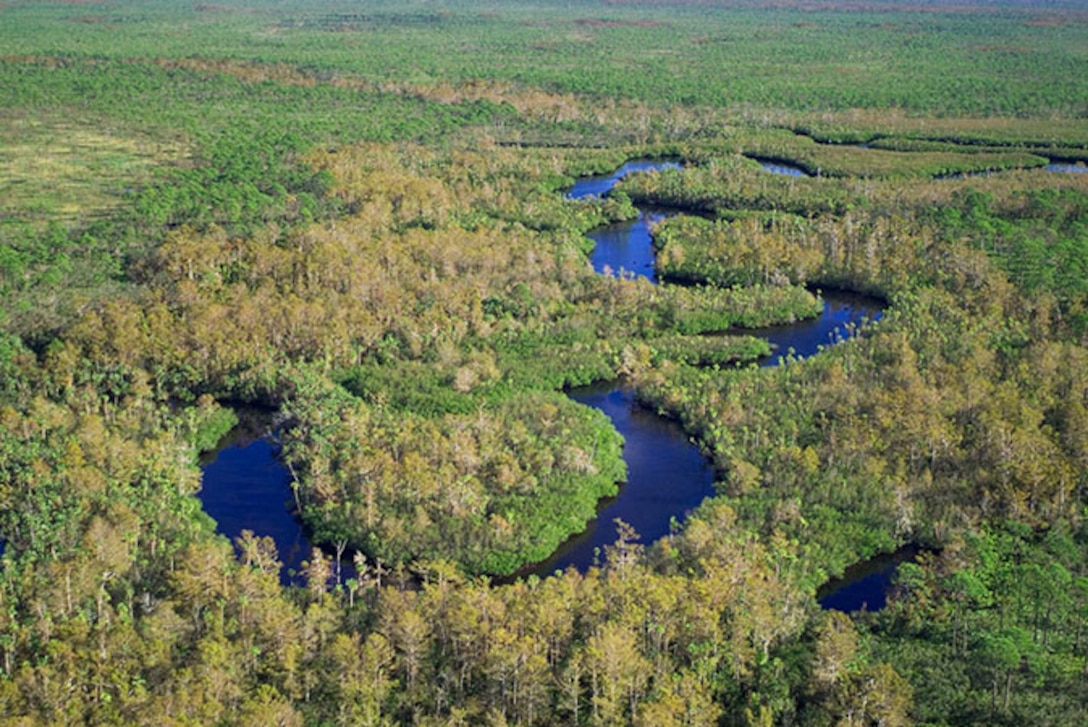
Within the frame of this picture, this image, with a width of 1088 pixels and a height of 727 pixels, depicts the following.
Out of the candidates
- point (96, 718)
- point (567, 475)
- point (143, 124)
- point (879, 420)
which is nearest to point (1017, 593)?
point (879, 420)

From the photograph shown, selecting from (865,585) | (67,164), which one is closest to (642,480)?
(865,585)

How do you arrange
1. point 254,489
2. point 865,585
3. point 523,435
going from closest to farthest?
point 865,585 → point 523,435 → point 254,489

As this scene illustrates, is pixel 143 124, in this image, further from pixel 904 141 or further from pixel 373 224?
pixel 904 141

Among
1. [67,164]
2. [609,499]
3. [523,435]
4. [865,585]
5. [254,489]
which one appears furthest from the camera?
[67,164]

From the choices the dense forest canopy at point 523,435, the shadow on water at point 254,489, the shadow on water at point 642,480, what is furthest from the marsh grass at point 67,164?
the shadow on water at point 642,480

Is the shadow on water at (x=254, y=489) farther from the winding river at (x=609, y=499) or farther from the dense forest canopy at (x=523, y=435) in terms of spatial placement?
the dense forest canopy at (x=523, y=435)

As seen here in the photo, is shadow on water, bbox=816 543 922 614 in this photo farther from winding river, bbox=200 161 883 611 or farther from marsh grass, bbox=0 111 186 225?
marsh grass, bbox=0 111 186 225

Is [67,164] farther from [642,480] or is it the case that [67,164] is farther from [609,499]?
[609,499]
